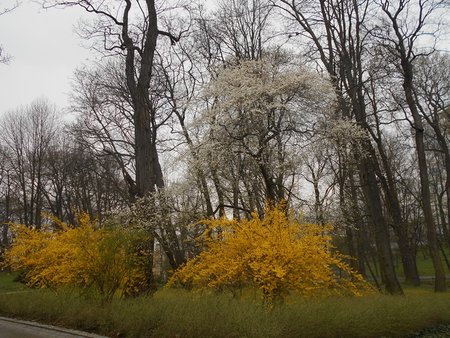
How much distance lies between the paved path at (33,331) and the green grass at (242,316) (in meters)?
0.33

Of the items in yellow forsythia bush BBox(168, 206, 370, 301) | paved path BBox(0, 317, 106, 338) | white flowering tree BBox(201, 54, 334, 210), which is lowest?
paved path BBox(0, 317, 106, 338)

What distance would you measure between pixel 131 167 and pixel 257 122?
17.6 m

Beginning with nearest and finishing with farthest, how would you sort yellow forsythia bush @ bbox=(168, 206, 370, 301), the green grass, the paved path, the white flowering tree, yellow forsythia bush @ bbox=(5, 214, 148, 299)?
the green grass < the paved path < yellow forsythia bush @ bbox=(168, 206, 370, 301) < yellow forsythia bush @ bbox=(5, 214, 148, 299) < the white flowering tree

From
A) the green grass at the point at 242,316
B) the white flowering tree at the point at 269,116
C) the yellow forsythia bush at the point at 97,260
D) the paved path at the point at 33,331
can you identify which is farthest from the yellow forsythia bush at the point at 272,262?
the white flowering tree at the point at 269,116

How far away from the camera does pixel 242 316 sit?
23.1ft

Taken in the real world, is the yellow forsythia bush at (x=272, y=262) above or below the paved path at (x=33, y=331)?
above

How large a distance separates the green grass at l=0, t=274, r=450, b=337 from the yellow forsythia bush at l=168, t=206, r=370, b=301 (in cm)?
37

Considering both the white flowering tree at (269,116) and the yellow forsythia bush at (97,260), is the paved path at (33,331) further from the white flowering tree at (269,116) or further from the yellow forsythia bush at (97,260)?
the white flowering tree at (269,116)

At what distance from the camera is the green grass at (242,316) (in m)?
7.04

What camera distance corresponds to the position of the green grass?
7035 mm

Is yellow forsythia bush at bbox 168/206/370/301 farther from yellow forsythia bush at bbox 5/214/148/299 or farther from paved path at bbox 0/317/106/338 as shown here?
paved path at bbox 0/317/106/338

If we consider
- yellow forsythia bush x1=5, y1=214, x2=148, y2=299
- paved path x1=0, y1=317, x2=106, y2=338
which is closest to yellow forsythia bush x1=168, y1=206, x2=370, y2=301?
yellow forsythia bush x1=5, y1=214, x2=148, y2=299

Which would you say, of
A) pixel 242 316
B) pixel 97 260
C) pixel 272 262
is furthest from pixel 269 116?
pixel 242 316

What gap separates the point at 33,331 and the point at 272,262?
16.8ft
